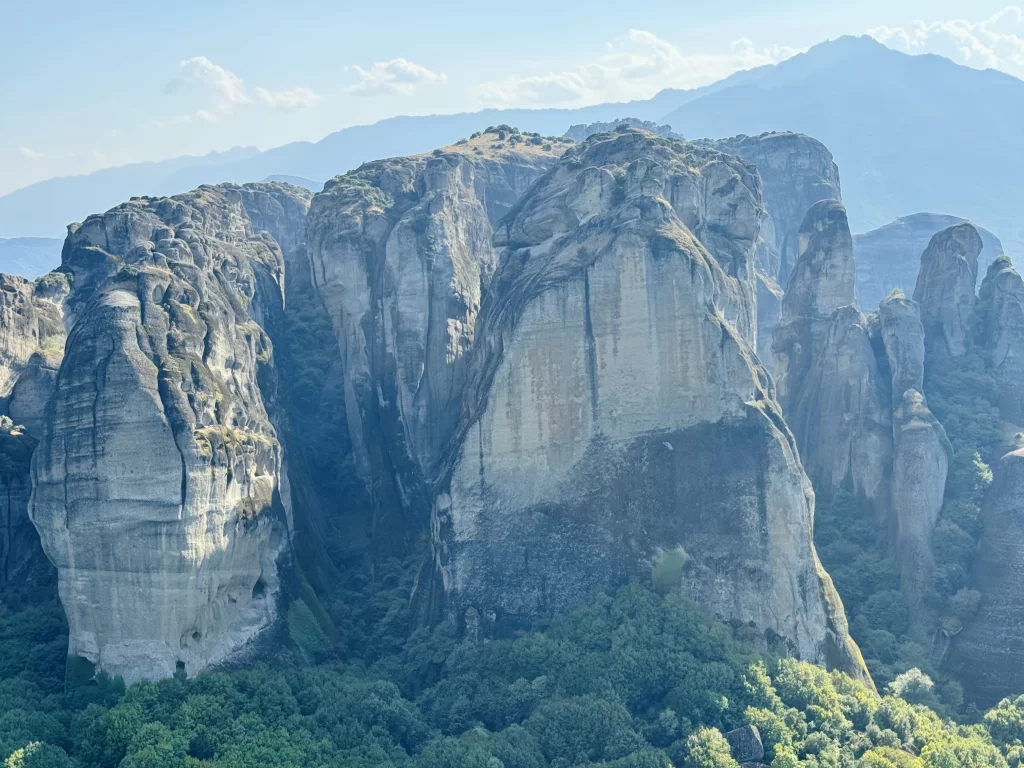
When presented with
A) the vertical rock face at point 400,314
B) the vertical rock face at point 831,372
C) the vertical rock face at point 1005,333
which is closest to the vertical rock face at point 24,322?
the vertical rock face at point 400,314

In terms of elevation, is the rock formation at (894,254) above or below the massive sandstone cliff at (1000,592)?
above

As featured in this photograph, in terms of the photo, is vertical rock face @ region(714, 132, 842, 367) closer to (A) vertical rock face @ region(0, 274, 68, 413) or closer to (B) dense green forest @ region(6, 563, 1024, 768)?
(A) vertical rock face @ region(0, 274, 68, 413)

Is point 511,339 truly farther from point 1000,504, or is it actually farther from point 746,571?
point 1000,504

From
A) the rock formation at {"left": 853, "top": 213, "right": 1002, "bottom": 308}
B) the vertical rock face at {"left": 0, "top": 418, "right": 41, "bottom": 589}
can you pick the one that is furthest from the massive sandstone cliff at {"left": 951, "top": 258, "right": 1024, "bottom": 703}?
the rock formation at {"left": 853, "top": 213, "right": 1002, "bottom": 308}

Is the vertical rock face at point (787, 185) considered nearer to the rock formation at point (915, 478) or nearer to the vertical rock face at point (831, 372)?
the vertical rock face at point (831, 372)

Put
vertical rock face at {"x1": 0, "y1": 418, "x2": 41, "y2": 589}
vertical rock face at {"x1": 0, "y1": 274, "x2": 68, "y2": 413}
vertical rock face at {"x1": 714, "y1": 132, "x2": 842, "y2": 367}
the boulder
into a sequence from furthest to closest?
vertical rock face at {"x1": 714, "y1": 132, "x2": 842, "y2": 367} < vertical rock face at {"x1": 0, "y1": 274, "x2": 68, "y2": 413} < vertical rock face at {"x1": 0, "y1": 418, "x2": 41, "y2": 589} < the boulder

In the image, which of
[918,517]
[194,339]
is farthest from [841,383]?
[194,339]

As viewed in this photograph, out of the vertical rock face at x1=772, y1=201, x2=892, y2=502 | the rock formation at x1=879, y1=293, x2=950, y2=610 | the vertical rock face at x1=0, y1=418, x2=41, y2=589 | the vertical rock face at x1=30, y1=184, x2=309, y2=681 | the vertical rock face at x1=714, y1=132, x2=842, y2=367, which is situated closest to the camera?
the vertical rock face at x1=30, y1=184, x2=309, y2=681
